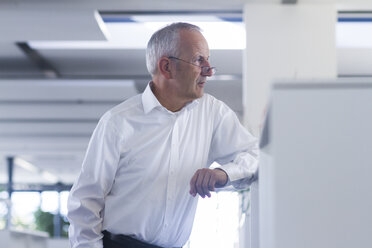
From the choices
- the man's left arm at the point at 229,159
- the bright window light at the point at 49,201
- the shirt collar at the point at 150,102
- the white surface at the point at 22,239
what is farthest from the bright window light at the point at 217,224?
the bright window light at the point at 49,201

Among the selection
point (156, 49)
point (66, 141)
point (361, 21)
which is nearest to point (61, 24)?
point (361, 21)

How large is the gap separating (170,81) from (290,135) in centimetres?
113

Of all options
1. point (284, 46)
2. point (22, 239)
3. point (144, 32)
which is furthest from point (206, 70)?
point (22, 239)

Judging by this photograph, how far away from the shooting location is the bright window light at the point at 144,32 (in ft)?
19.5

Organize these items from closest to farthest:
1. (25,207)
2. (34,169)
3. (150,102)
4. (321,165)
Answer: (321,165) → (150,102) → (34,169) → (25,207)

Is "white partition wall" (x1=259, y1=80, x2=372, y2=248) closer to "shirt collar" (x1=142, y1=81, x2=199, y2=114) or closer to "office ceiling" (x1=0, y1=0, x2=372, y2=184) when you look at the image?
"shirt collar" (x1=142, y1=81, x2=199, y2=114)

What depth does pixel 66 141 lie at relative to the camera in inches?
508

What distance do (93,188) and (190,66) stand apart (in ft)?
1.80

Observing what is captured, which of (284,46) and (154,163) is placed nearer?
(154,163)

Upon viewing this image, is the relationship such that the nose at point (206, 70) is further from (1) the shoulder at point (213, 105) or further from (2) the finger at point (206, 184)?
(2) the finger at point (206, 184)

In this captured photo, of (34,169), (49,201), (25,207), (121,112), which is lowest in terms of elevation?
(25,207)

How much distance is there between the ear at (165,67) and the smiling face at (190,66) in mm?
27

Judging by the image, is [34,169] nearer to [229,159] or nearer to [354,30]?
[354,30]

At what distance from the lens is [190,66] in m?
2.20
